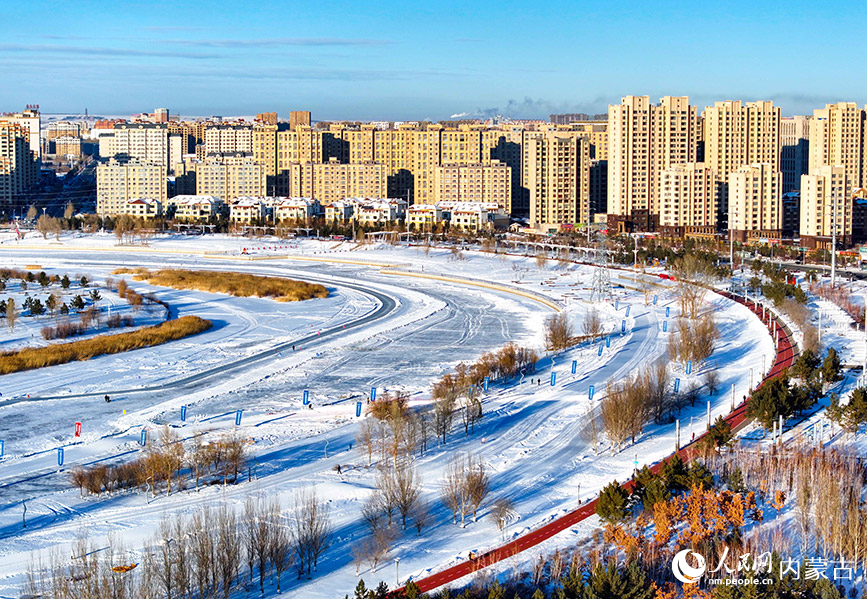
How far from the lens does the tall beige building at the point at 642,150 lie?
53.8 metres

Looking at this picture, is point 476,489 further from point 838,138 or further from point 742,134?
point 838,138

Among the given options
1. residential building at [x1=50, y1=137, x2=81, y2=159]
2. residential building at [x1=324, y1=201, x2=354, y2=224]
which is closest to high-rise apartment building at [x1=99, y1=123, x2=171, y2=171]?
residential building at [x1=50, y1=137, x2=81, y2=159]

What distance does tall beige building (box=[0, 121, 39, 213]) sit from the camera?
2874 inches

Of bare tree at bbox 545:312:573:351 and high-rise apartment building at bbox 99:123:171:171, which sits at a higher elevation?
high-rise apartment building at bbox 99:123:171:171

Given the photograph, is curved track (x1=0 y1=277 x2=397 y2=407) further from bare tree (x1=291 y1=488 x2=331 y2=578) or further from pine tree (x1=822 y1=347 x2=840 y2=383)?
pine tree (x1=822 y1=347 x2=840 y2=383)

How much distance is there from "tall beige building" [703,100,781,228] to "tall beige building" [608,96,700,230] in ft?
5.14

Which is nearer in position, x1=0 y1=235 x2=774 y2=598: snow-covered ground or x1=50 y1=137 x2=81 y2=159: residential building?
x1=0 y1=235 x2=774 y2=598: snow-covered ground

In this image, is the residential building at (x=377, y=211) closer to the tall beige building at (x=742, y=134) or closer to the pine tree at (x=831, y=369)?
the tall beige building at (x=742, y=134)

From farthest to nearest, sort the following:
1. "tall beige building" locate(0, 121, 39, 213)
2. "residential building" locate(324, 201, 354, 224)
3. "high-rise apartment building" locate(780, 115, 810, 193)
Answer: "tall beige building" locate(0, 121, 39, 213) < "high-rise apartment building" locate(780, 115, 810, 193) < "residential building" locate(324, 201, 354, 224)

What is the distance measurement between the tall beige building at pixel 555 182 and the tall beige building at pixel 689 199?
7528 millimetres

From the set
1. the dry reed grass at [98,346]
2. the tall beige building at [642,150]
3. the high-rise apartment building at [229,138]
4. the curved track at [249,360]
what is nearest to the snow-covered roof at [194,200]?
the tall beige building at [642,150]

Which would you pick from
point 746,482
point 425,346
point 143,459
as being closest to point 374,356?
point 425,346

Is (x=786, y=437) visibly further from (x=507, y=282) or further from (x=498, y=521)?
(x=507, y=282)

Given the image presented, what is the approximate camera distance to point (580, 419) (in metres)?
16.4
